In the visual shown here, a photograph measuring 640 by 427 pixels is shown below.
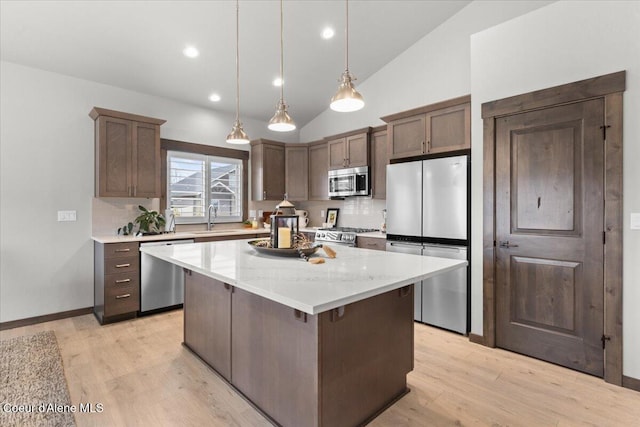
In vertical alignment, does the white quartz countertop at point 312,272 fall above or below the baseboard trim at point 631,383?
above

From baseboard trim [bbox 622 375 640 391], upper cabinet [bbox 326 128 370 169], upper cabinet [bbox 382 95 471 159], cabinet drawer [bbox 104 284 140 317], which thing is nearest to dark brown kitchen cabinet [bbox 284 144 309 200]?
upper cabinet [bbox 326 128 370 169]

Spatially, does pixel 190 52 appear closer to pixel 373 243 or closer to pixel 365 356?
pixel 373 243

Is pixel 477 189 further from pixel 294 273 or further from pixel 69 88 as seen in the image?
pixel 69 88

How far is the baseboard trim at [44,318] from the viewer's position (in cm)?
342

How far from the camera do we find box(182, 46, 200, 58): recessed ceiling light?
3.55m

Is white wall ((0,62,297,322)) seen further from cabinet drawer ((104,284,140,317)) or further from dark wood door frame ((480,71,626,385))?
dark wood door frame ((480,71,626,385))

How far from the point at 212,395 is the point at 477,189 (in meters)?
2.77

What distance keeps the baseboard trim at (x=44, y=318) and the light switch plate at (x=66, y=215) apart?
42.3 inches

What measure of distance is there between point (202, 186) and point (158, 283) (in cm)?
161

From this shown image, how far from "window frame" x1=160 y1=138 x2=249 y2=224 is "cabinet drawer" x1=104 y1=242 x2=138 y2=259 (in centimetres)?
89

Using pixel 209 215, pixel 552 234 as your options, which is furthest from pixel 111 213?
pixel 552 234

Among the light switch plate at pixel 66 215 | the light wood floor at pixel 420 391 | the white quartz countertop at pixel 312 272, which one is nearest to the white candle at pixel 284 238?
the white quartz countertop at pixel 312 272

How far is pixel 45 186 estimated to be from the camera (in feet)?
11.8

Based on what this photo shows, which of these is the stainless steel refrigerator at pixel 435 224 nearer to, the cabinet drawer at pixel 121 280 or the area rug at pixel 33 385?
the cabinet drawer at pixel 121 280
